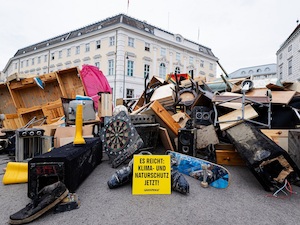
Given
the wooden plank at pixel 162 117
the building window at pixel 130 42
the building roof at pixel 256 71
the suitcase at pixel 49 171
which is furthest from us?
the building roof at pixel 256 71

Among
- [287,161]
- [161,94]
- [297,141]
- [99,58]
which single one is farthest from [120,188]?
[99,58]

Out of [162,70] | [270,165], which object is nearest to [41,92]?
[270,165]

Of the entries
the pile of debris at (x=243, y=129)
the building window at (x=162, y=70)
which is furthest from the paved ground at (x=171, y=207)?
the building window at (x=162, y=70)

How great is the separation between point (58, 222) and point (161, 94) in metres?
4.06

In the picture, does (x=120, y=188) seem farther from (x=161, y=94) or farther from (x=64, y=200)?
(x=161, y=94)

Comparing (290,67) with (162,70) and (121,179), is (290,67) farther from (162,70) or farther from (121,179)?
(121,179)

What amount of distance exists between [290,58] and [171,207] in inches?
858

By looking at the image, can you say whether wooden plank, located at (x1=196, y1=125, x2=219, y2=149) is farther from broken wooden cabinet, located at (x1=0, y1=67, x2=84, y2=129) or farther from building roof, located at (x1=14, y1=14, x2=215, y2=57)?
building roof, located at (x1=14, y1=14, x2=215, y2=57)

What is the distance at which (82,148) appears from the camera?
7.89ft

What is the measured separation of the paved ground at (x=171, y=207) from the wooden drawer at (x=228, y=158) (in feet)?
2.42

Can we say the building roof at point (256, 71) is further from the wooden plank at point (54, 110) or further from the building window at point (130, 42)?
the wooden plank at point (54, 110)

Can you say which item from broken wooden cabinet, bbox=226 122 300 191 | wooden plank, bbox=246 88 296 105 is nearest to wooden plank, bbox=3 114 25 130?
broken wooden cabinet, bbox=226 122 300 191

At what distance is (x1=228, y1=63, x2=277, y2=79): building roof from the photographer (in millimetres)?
43750

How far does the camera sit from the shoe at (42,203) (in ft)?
4.99
